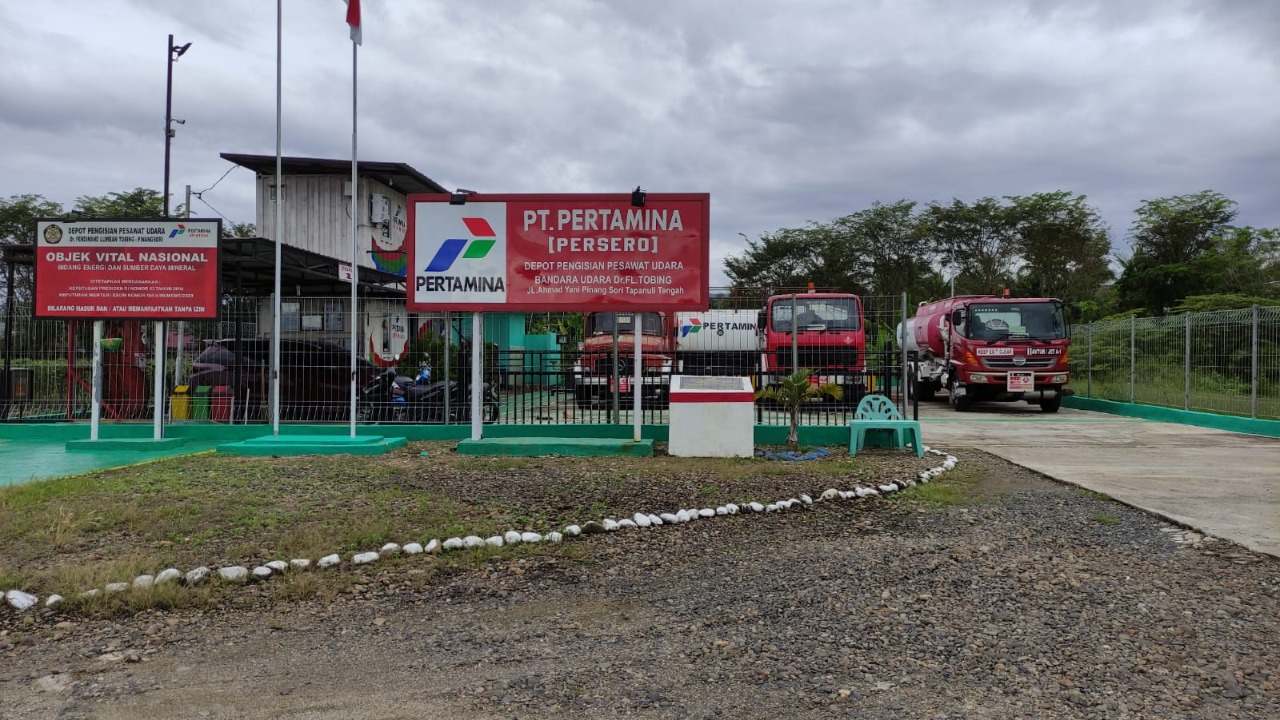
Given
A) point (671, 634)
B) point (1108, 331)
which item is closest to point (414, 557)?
point (671, 634)

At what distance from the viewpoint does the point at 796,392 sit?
31.7ft

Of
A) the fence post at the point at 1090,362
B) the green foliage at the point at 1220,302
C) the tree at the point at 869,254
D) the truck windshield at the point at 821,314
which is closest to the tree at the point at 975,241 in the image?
the tree at the point at 869,254

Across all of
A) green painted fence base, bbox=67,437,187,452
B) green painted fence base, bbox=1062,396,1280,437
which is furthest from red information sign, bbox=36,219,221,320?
green painted fence base, bbox=1062,396,1280,437

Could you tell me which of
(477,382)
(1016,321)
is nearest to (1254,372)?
(1016,321)

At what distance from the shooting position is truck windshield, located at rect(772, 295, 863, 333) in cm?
1402

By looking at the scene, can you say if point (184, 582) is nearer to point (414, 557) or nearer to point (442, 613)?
point (414, 557)

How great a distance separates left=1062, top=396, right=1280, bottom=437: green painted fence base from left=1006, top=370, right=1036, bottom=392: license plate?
2.15 m

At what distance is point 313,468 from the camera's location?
321 inches

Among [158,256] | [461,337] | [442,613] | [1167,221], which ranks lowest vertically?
[442,613]

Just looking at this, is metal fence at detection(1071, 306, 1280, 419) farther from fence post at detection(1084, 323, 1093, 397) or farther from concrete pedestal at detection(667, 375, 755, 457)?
concrete pedestal at detection(667, 375, 755, 457)

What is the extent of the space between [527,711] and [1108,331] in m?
18.5

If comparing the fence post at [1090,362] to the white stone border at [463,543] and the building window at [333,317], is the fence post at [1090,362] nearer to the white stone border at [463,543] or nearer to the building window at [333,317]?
the white stone border at [463,543]

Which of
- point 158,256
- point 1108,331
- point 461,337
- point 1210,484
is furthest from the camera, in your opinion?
point 1108,331

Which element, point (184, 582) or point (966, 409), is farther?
point (966, 409)
